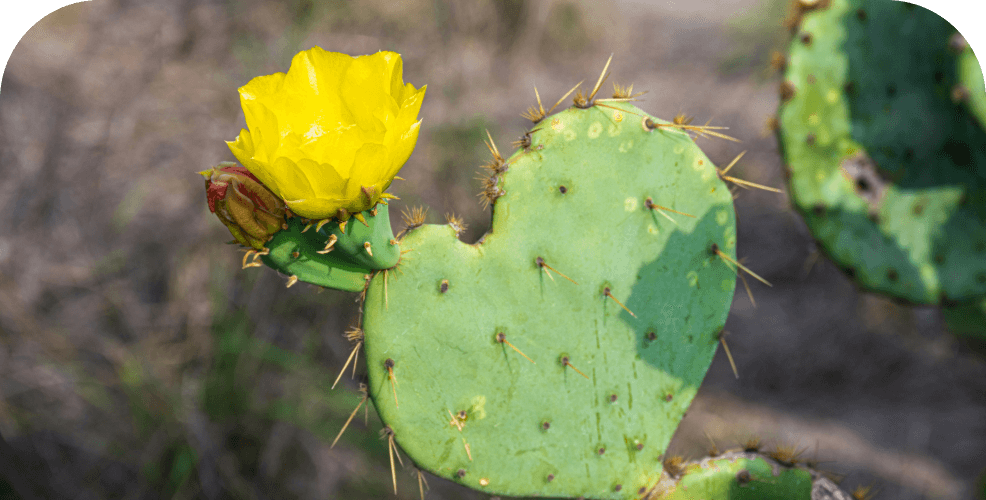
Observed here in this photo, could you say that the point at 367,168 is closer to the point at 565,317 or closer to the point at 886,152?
the point at 565,317

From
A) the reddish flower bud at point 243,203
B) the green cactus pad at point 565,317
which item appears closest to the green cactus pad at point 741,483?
the green cactus pad at point 565,317

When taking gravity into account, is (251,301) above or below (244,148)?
below

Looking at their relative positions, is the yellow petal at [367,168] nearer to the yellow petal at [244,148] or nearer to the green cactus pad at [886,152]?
the yellow petal at [244,148]

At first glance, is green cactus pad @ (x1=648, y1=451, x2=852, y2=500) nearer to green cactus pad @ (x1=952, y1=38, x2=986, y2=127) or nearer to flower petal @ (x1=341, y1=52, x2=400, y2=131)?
flower petal @ (x1=341, y1=52, x2=400, y2=131)

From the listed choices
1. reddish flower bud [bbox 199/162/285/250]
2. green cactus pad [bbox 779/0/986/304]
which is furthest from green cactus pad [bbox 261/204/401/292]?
green cactus pad [bbox 779/0/986/304]

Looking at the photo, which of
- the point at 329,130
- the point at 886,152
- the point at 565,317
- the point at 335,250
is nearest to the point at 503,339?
the point at 565,317

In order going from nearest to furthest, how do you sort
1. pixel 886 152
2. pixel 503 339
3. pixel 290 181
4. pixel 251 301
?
1. pixel 290 181
2. pixel 503 339
3. pixel 886 152
4. pixel 251 301

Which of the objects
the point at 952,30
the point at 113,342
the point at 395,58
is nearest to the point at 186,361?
the point at 113,342
